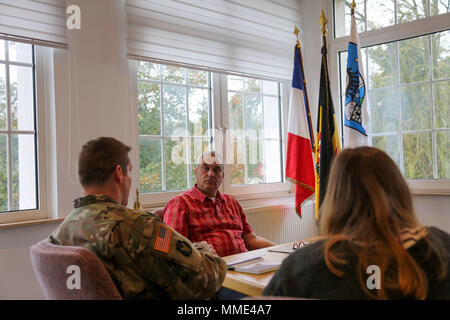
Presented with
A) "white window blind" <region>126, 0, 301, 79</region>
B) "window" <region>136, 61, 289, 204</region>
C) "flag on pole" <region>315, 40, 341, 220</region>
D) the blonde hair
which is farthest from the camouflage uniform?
"flag on pole" <region>315, 40, 341, 220</region>

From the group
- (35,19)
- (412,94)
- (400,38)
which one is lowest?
(412,94)

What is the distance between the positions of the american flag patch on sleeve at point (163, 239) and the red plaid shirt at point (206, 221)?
1072 mm

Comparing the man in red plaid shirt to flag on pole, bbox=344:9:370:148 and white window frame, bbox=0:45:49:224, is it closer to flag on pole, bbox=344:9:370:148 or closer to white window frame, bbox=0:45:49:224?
white window frame, bbox=0:45:49:224

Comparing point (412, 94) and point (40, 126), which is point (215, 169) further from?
point (412, 94)

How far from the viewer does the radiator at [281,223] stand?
3.66 m

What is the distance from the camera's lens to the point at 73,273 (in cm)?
120

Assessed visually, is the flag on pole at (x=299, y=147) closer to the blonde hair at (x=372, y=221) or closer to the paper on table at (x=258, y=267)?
the paper on table at (x=258, y=267)

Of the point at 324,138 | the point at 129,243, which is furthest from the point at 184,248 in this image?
the point at 324,138

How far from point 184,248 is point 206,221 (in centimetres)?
116

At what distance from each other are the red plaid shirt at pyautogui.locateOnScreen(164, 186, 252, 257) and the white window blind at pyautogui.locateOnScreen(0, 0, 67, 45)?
1.24 m

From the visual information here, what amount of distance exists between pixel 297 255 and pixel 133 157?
2.15 m

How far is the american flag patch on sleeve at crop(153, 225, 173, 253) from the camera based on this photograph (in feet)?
4.38

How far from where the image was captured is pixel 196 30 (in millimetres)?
3346
